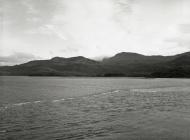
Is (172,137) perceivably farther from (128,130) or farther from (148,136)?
(128,130)

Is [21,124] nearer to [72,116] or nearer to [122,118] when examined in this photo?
[72,116]

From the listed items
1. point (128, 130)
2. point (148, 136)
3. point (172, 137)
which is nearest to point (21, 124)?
point (128, 130)

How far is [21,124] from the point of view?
99.6 feet

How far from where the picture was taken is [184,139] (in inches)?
910

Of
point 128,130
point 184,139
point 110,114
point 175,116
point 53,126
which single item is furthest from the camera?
point 110,114

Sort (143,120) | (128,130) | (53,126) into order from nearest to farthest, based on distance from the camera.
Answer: (128,130) < (53,126) < (143,120)

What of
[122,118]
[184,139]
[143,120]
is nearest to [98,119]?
[122,118]

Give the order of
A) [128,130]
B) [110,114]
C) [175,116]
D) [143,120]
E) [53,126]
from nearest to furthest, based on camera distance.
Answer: [128,130] < [53,126] < [143,120] < [175,116] < [110,114]

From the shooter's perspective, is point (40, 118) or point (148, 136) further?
point (40, 118)

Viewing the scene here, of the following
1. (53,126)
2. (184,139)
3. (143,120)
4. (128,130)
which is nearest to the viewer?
(184,139)

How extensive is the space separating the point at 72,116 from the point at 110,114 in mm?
6911

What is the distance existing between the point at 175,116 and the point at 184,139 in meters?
12.5

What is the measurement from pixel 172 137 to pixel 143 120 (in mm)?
8725

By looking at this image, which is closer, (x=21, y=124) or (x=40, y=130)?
(x=40, y=130)
